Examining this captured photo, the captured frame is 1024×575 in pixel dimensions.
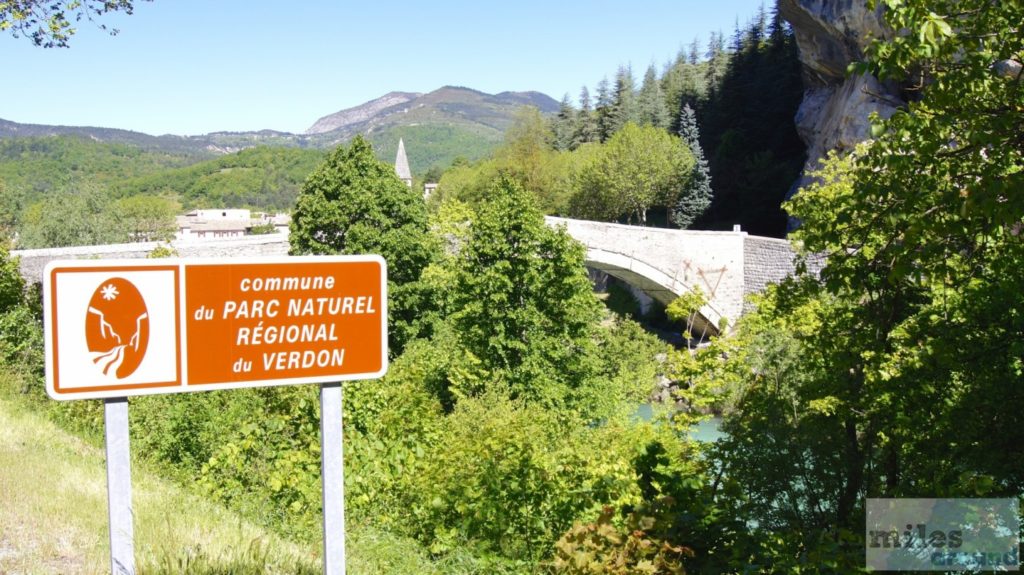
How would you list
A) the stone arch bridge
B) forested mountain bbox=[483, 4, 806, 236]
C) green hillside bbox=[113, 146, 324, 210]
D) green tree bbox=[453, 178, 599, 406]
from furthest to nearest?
green hillside bbox=[113, 146, 324, 210] → forested mountain bbox=[483, 4, 806, 236] → the stone arch bridge → green tree bbox=[453, 178, 599, 406]

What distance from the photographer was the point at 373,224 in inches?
779

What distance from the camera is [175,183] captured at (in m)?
110

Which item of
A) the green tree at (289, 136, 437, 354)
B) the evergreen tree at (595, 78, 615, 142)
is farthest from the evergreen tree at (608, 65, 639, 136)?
the green tree at (289, 136, 437, 354)

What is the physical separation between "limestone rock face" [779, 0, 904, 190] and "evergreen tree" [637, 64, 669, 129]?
43.6 feet

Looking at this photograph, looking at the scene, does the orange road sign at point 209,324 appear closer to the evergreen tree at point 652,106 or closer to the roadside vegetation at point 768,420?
the roadside vegetation at point 768,420

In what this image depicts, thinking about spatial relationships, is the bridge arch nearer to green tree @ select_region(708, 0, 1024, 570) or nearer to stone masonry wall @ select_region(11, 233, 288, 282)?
stone masonry wall @ select_region(11, 233, 288, 282)

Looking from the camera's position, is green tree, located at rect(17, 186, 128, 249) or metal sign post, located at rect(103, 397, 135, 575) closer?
metal sign post, located at rect(103, 397, 135, 575)

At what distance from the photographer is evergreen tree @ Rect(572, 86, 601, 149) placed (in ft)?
166

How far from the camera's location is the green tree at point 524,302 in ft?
47.1

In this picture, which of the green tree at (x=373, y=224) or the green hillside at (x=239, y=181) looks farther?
the green hillside at (x=239, y=181)

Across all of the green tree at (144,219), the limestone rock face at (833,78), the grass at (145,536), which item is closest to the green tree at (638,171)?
the limestone rock face at (833,78)

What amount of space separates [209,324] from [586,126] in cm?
5057

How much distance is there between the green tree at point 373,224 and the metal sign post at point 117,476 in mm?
16409

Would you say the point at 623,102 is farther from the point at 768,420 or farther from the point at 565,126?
the point at 768,420
